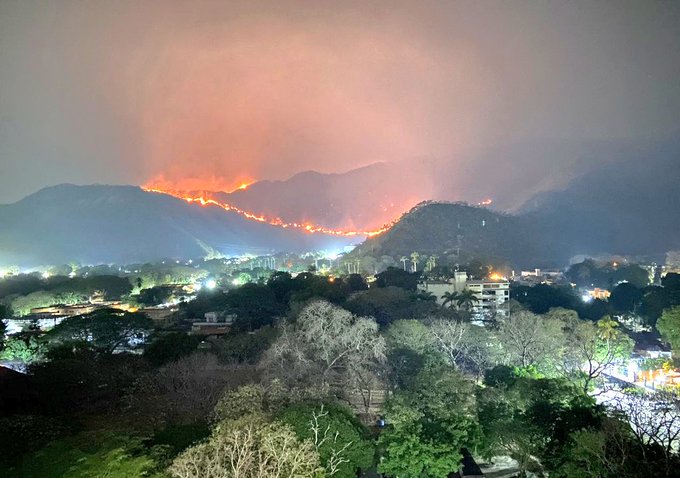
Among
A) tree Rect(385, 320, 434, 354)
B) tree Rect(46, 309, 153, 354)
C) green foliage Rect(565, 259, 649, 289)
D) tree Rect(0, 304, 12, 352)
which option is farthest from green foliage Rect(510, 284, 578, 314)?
tree Rect(0, 304, 12, 352)

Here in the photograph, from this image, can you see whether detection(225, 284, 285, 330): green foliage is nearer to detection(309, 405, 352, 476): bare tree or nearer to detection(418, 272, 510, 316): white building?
detection(418, 272, 510, 316): white building

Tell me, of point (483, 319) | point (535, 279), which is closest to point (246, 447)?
point (483, 319)

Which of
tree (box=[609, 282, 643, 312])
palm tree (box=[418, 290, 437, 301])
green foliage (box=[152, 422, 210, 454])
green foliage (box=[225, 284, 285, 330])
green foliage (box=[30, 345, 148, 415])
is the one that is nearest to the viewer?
green foliage (box=[152, 422, 210, 454])

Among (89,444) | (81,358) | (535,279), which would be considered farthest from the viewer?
(535,279)

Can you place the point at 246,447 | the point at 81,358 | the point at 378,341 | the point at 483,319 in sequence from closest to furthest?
the point at 246,447, the point at 378,341, the point at 81,358, the point at 483,319

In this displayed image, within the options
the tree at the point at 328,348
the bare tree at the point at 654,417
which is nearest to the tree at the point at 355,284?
the tree at the point at 328,348

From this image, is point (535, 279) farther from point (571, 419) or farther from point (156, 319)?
point (571, 419)
